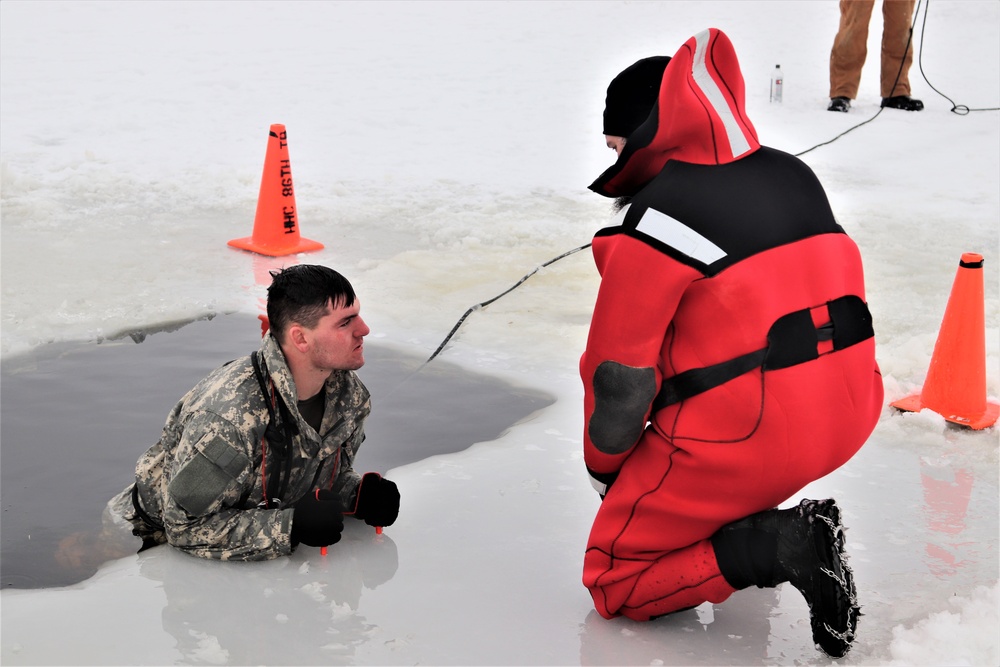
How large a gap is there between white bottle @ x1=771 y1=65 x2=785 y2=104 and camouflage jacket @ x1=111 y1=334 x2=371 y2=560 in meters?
8.79

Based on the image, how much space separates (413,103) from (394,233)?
419 cm

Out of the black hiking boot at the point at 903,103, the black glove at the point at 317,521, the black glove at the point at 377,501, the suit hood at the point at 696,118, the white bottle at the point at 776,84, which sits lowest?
the black hiking boot at the point at 903,103

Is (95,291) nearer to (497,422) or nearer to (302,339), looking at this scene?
(497,422)

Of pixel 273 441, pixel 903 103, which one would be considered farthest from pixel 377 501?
pixel 903 103

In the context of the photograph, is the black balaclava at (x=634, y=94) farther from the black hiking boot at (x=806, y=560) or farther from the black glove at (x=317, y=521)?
the black glove at (x=317, y=521)

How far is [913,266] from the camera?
6586mm

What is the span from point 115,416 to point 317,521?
1.74m

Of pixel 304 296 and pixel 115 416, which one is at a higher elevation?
pixel 304 296

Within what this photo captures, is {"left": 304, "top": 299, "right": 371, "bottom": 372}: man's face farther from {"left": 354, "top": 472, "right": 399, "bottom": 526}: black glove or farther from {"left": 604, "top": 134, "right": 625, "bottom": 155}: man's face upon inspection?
{"left": 604, "top": 134, "right": 625, "bottom": 155}: man's face

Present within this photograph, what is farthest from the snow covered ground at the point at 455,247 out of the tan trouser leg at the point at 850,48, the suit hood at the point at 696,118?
the suit hood at the point at 696,118

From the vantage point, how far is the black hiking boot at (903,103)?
1101 centimetres

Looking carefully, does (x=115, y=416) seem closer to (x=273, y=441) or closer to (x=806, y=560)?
(x=273, y=441)

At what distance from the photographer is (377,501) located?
346cm

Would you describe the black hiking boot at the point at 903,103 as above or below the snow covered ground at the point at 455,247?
below
